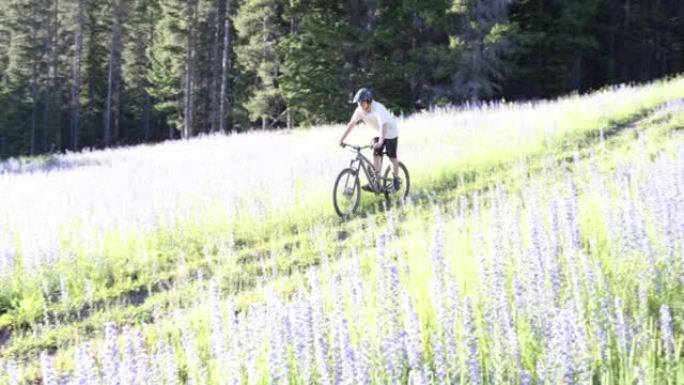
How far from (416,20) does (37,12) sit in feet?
122

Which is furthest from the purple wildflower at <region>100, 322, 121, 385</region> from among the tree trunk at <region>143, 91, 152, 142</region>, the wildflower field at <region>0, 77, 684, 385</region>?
the tree trunk at <region>143, 91, 152, 142</region>

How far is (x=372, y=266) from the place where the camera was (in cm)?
629

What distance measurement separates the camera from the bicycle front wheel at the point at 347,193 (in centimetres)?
1047

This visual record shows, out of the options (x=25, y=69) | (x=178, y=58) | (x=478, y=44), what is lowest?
(x=478, y=44)

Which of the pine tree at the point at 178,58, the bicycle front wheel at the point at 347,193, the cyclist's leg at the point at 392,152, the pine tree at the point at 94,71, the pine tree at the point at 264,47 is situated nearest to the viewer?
the bicycle front wheel at the point at 347,193

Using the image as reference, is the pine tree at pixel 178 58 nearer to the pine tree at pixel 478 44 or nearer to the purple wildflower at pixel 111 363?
the pine tree at pixel 478 44

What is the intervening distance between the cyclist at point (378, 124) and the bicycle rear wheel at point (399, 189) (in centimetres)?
12

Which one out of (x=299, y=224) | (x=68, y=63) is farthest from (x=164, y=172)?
(x=68, y=63)

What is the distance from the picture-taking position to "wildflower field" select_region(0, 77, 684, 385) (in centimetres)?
316

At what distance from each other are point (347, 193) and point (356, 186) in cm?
21

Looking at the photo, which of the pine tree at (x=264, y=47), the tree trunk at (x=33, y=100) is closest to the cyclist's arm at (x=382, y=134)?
the pine tree at (x=264, y=47)

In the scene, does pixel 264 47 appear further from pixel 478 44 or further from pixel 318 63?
pixel 478 44

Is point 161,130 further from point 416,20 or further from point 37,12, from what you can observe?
point 416,20

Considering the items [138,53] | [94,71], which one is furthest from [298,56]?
[94,71]
